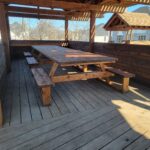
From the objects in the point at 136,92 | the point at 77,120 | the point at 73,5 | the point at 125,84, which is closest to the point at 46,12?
the point at 73,5

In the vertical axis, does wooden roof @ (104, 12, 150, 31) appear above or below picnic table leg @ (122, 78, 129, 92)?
above

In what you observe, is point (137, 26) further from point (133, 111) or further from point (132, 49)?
point (133, 111)

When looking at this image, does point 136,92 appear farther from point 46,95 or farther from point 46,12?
point 46,12

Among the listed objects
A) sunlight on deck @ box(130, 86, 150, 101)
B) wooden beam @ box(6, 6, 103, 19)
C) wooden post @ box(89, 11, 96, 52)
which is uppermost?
wooden beam @ box(6, 6, 103, 19)

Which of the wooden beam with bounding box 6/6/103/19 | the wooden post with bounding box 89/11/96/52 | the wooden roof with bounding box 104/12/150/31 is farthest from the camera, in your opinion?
the wooden roof with bounding box 104/12/150/31

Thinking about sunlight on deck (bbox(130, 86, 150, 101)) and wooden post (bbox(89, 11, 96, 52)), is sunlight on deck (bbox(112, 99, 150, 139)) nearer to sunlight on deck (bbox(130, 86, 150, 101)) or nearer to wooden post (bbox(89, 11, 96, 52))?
sunlight on deck (bbox(130, 86, 150, 101))

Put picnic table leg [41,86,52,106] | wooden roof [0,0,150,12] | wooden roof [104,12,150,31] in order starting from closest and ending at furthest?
picnic table leg [41,86,52,106] → wooden roof [0,0,150,12] → wooden roof [104,12,150,31]

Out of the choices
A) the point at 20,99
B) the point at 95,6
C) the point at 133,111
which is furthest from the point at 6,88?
the point at 95,6

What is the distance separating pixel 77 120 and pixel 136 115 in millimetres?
975

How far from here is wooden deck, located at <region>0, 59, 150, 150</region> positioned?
1.76 metres

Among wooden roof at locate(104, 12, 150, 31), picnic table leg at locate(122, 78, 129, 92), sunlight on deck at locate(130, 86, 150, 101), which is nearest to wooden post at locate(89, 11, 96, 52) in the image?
sunlight on deck at locate(130, 86, 150, 101)

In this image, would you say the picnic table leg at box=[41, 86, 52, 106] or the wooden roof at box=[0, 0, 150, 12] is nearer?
the picnic table leg at box=[41, 86, 52, 106]

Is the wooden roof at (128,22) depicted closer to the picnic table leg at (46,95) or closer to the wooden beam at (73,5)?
the wooden beam at (73,5)

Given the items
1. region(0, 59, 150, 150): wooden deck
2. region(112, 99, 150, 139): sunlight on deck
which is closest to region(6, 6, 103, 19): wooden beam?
region(0, 59, 150, 150): wooden deck
